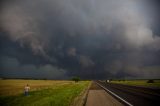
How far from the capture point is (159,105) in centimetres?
1616

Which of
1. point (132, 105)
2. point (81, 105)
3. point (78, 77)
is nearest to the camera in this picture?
point (132, 105)

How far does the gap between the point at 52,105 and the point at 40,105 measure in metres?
1.49

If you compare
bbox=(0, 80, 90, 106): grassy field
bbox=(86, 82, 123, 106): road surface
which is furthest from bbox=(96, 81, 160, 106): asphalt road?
bbox=(0, 80, 90, 106): grassy field

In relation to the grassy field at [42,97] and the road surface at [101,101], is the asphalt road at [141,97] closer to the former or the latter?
the road surface at [101,101]

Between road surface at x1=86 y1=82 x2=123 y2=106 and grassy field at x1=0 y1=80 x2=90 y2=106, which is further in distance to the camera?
grassy field at x1=0 y1=80 x2=90 y2=106

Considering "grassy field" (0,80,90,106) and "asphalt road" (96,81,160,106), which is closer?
"asphalt road" (96,81,160,106)

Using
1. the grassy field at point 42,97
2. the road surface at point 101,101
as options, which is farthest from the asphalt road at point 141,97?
the grassy field at point 42,97

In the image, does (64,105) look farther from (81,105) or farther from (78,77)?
(78,77)

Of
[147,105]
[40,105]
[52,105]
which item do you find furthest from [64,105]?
[147,105]

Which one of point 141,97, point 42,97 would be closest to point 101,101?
point 141,97

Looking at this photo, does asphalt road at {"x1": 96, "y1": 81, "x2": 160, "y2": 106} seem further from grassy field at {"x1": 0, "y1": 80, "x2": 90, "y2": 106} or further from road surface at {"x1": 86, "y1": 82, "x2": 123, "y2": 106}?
grassy field at {"x1": 0, "y1": 80, "x2": 90, "y2": 106}

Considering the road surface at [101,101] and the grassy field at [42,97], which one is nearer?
the road surface at [101,101]

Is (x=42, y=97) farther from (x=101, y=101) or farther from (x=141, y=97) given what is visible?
(x=141, y=97)

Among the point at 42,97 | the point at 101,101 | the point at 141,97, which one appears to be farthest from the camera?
the point at 42,97
